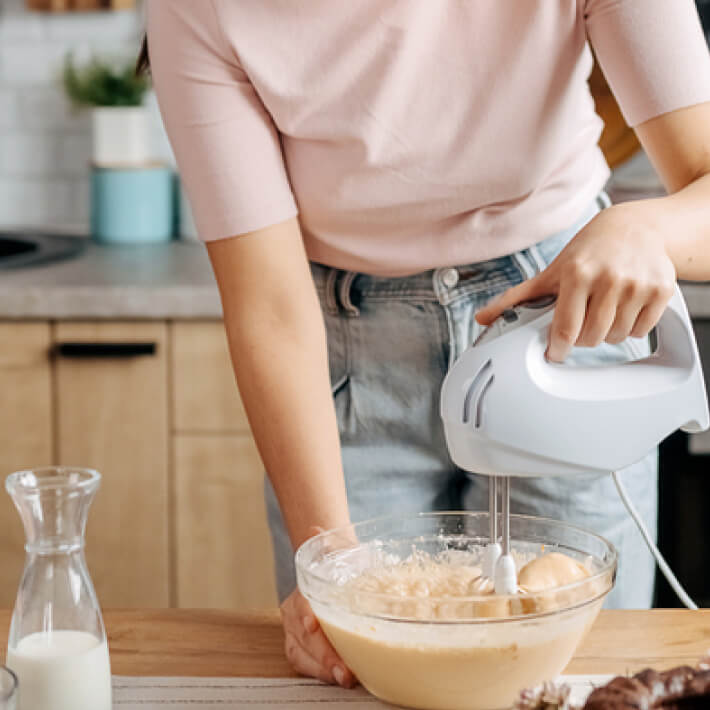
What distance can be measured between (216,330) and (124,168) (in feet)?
2.00

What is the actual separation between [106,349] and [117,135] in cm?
66

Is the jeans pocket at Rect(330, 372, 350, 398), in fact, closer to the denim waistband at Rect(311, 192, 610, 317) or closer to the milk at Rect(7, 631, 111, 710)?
the denim waistband at Rect(311, 192, 610, 317)

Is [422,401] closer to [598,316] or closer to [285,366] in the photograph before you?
[285,366]

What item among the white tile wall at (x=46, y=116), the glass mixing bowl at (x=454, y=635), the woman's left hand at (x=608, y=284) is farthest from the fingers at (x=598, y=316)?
the white tile wall at (x=46, y=116)

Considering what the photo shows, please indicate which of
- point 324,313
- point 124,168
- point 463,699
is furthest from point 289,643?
point 124,168

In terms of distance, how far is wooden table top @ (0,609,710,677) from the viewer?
0.86 m

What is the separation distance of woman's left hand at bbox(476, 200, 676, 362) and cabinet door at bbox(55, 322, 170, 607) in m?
1.29

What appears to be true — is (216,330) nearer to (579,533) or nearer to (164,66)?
(164,66)

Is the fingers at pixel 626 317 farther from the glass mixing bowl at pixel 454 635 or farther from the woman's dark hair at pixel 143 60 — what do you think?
the woman's dark hair at pixel 143 60

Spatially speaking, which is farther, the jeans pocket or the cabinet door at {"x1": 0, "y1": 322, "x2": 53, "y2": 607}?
the cabinet door at {"x1": 0, "y1": 322, "x2": 53, "y2": 607}

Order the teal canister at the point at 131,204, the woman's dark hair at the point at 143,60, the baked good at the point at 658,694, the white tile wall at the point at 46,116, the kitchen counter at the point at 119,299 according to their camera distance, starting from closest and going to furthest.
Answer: the baked good at the point at 658,694
the woman's dark hair at the point at 143,60
the kitchen counter at the point at 119,299
the teal canister at the point at 131,204
the white tile wall at the point at 46,116

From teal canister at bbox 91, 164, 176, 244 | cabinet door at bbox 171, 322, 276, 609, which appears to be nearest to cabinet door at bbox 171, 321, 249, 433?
cabinet door at bbox 171, 322, 276, 609

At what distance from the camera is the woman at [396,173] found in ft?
3.25

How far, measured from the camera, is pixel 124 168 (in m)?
2.37
